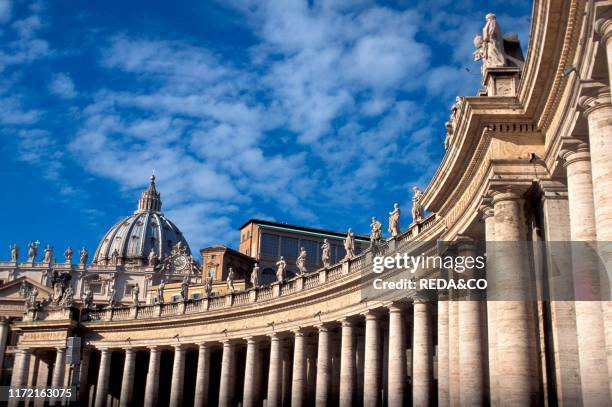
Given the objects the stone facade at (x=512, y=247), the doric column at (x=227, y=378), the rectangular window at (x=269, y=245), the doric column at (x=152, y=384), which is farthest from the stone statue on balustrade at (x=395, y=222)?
the rectangular window at (x=269, y=245)

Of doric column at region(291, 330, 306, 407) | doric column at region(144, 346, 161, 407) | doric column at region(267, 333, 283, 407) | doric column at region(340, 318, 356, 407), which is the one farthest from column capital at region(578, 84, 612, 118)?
doric column at region(144, 346, 161, 407)

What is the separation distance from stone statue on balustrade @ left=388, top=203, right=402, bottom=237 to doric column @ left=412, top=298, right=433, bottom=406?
835 centimetres

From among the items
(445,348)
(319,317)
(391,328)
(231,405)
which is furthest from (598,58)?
(231,405)

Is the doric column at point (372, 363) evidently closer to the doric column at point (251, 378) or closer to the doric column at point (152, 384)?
the doric column at point (251, 378)

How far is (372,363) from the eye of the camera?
157 feet

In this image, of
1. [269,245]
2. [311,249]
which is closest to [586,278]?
[269,245]

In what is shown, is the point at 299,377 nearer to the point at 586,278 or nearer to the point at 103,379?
the point at 103,379

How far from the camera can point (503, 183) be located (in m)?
26.3

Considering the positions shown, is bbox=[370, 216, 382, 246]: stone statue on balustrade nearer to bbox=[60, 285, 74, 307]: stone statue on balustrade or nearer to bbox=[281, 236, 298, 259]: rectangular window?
bbox=[60, 285, 74, 307]: stone statue on balustrade

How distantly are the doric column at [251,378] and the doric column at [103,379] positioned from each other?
63.4 ft

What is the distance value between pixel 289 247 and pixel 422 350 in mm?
87441

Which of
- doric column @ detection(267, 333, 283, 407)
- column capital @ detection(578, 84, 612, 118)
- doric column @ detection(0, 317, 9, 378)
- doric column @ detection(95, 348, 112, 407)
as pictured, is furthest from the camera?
doric column @ detection(0, 317, 9, 378)

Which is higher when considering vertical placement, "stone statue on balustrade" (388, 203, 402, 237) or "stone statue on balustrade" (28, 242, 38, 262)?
"stone statue on balustrade" (28, 242, 38, 262)

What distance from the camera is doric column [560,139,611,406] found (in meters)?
20.6
